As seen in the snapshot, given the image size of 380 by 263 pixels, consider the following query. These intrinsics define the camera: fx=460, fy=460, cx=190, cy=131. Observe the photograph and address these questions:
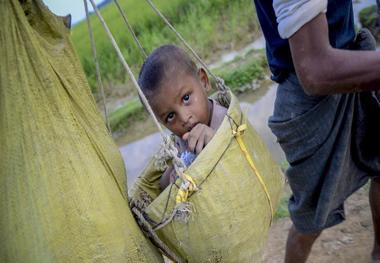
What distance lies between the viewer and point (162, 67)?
1653 millimetres

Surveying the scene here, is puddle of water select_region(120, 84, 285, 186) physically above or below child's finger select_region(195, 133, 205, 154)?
below

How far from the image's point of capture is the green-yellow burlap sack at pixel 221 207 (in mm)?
1270

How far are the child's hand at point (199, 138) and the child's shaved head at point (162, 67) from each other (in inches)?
10.2

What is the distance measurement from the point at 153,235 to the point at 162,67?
24.1 inches

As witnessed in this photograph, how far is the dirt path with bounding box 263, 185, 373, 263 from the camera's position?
2.59m

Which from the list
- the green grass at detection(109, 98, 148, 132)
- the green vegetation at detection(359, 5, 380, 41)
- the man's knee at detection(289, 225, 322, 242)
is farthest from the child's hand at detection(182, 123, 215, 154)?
the green grass at detection(109, 98, 148, 132)

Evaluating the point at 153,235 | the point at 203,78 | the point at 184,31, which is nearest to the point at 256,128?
the point at 203,78

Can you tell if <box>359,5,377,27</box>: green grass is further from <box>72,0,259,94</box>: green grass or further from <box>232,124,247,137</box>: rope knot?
<box>232,124,247,137</box>: rope knot

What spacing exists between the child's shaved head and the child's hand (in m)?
0.26

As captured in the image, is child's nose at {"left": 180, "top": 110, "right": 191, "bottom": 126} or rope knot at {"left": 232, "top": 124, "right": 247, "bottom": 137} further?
child's nose at {"left": 180, "top": 110, "right": 191, "bottom": 126}

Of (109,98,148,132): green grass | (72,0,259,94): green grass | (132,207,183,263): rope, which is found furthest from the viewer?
(72,0,259,94): green grass

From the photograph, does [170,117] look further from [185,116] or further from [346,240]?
[346,240]

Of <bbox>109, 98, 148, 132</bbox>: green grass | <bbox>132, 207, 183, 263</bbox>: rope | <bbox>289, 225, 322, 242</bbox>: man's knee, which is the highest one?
<bbox>132, 207, 183, 263</bbox>: rope

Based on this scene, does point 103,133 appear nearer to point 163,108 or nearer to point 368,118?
point 163,108
